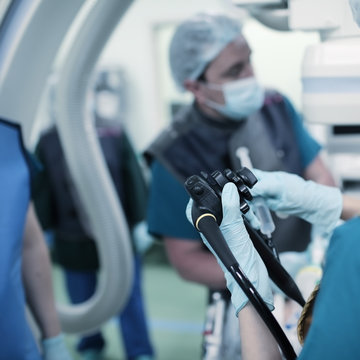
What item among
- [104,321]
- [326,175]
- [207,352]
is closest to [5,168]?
[207,352]

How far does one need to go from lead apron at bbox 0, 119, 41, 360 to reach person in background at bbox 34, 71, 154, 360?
4.26 ft

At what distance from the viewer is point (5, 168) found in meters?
1.17

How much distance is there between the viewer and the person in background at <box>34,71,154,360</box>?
2.51 m

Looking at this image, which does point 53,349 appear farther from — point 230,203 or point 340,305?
point 340,305

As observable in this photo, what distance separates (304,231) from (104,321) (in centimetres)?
78

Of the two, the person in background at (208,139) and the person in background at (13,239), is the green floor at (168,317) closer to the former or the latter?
the person in background at (208,139)

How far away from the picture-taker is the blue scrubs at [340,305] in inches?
25.9

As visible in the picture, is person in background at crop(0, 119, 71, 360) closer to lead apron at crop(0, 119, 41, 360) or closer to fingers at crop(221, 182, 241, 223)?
lead apron at crop(0, 119, 41, 360)

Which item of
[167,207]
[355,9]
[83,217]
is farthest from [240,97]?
[83,217]

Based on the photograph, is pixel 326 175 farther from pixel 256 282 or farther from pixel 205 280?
pixel 256 282

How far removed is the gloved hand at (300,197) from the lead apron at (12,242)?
568 millimetres

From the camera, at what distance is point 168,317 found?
123 inches

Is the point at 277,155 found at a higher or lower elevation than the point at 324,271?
lower

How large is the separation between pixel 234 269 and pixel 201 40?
1007 mm
